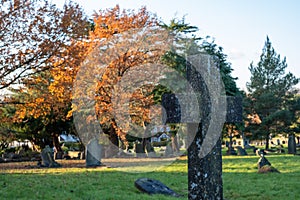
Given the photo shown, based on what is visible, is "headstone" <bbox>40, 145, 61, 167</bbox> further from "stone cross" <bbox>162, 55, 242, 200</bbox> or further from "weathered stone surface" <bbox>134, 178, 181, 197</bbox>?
"stone cross" <bbox>162, 55, 242, 200</bbox>

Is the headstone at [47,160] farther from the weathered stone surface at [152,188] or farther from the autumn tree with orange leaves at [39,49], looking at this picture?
the weathered stone surface at [152,188]

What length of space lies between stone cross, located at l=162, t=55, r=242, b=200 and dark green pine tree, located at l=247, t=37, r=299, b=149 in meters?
31.8

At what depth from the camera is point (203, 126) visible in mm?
5664

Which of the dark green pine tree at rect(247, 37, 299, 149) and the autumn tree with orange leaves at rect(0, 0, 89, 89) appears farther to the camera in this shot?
the dark green pine tree at rect(247, 37, 299, 149)

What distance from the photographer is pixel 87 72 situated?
2147 cm

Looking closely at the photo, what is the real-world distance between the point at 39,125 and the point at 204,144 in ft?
90.5

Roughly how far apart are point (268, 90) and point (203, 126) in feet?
121

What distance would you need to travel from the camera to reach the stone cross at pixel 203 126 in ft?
18.3

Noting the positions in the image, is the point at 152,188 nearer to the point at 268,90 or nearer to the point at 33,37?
the point at 33,37

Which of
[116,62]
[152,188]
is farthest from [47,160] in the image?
[152,188]

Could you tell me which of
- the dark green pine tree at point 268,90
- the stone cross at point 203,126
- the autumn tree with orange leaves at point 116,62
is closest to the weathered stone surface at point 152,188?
the stone cross at point 203,126

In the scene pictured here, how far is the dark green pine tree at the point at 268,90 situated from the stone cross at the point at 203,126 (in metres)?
31.8

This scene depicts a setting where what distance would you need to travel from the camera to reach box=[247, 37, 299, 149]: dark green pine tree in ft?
122

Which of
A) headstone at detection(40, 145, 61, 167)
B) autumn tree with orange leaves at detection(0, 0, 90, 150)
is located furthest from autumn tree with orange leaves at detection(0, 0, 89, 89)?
headstone at detection(40, 145, 61, 167)
